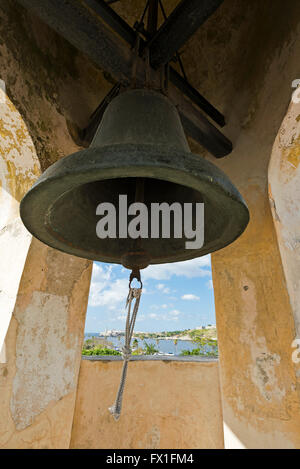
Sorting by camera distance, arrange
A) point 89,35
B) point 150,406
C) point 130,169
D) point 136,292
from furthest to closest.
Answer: point 150,406, point 89,35, point 136,292, point 130,169

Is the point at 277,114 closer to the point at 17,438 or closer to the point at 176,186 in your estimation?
the point at 176,186

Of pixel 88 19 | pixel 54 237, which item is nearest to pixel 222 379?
pixel 54 237

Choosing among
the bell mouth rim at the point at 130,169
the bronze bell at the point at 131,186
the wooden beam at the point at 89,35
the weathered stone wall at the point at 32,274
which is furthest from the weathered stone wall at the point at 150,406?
the wooden beam at the point at 89,35

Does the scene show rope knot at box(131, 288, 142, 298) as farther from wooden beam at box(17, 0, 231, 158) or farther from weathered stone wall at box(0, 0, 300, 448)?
wooden beam at box(17, 0, 231, 158)

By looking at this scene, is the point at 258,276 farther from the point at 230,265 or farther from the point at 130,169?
the point at 130,169

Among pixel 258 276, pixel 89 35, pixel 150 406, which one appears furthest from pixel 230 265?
pixel 150 406

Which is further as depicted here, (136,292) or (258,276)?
(258,276)

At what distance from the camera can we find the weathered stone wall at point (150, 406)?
2291 mm

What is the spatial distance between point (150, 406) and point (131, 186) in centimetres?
206

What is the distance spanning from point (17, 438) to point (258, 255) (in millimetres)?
1531

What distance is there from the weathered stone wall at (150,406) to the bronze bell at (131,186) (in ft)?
5.64

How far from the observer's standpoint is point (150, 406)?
2.38 meters

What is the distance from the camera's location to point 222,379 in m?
1.52

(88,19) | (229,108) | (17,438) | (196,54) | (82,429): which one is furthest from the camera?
(82,429)
